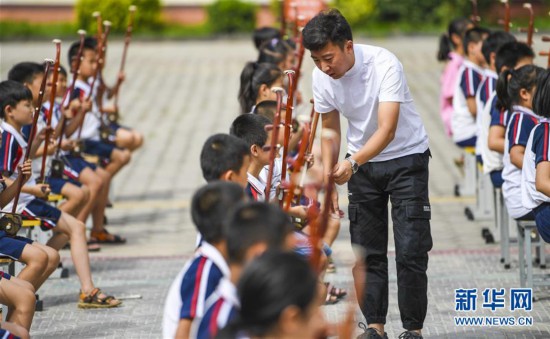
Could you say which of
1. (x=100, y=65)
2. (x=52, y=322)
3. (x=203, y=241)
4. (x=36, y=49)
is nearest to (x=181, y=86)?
(x=36, y=49)

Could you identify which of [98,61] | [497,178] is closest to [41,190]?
[98,61]

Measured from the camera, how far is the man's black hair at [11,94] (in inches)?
289

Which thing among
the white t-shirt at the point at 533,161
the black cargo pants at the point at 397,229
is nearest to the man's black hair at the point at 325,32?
the black cargo pants at the point at 397,229

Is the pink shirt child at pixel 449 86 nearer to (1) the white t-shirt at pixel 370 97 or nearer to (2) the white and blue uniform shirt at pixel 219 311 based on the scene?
(1) the white t-shirt at pixel 370 97

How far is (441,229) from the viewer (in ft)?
33.0

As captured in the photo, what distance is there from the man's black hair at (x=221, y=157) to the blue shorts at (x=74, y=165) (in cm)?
446

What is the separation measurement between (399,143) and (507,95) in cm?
204

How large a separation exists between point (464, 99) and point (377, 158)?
14.0ft

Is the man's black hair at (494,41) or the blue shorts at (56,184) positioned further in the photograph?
the man's black hair at (494,41)

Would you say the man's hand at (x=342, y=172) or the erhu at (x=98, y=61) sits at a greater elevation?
the man's hand at (x=342, y=172)

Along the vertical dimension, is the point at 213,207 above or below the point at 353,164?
above

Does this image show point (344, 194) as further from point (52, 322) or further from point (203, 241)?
point (203, 241)

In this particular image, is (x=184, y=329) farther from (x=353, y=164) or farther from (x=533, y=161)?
(x=533, y=161)

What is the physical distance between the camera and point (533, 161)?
22.6 ft
